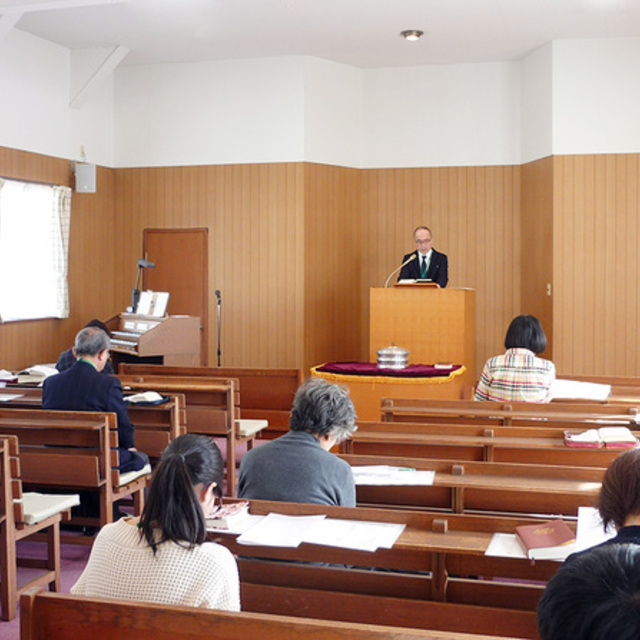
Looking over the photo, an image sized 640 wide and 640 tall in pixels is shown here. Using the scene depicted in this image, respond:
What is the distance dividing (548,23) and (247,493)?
712cm

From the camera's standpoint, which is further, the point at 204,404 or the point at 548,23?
the point at 548,23

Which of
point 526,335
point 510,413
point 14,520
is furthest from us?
point 526,335

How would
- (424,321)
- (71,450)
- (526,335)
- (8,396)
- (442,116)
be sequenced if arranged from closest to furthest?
1. (71,450)
2. (526,335)
3. (8,396)
4. (424,321)
5. (442,116)

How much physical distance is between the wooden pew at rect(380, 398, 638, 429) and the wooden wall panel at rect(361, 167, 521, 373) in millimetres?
5489

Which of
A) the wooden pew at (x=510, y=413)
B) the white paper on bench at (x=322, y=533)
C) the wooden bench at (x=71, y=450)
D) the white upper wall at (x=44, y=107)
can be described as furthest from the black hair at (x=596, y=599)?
the white upper wall at (x=44, y=107)

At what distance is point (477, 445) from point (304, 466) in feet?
3.70

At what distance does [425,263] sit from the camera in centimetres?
880

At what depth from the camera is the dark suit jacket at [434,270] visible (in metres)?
8.63

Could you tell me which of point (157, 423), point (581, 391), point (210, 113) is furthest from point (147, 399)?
point (210, 113)

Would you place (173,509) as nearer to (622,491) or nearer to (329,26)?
(622,491)

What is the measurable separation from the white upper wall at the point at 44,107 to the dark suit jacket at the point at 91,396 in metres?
4.74

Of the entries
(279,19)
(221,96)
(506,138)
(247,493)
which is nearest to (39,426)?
(247,493)

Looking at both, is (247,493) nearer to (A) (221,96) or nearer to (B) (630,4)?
(B) (630,4)

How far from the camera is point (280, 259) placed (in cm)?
976
